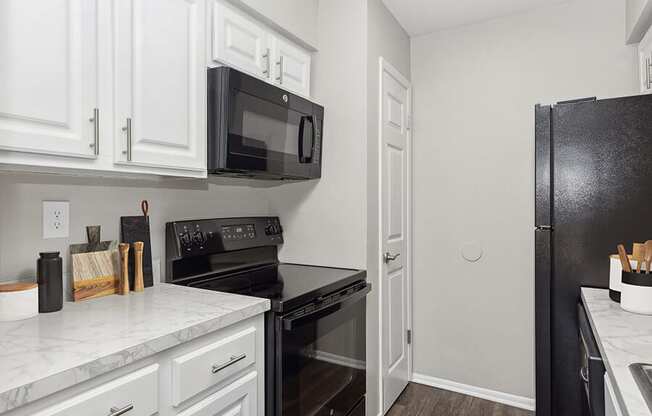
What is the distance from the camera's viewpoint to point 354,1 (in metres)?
2.08

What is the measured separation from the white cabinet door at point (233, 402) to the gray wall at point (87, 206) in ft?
2.31

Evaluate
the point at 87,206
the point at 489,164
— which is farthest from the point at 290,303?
the point at 489,164

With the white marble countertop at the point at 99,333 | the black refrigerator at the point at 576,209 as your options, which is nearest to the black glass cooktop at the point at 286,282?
the white marble countertop at the point at 99,333

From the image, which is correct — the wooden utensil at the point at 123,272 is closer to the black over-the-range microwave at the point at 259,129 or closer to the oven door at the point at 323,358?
the black over-the-range microwave at the point at 259,129

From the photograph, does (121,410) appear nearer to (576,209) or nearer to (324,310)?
(324,310)

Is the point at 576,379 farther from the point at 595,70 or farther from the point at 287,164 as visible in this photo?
the point at 595,70

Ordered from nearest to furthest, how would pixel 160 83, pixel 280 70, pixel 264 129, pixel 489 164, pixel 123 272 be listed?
pixel 160 83 < pixel 123 272 < pixel 264 129 < pixel 280 70 < pixel 489 164

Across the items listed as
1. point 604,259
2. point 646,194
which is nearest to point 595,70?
point 646,194

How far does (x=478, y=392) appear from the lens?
8.27 ft

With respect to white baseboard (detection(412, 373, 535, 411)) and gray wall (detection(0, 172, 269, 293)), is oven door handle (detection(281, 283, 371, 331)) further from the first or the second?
white baseboard (detection(412, 373, 535, 411))

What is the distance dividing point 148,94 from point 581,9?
7.68 feet

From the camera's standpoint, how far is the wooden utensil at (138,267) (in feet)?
4.95

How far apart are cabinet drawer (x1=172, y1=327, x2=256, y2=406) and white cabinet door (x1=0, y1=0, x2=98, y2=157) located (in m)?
0.66

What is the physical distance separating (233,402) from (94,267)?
69 centimetres
